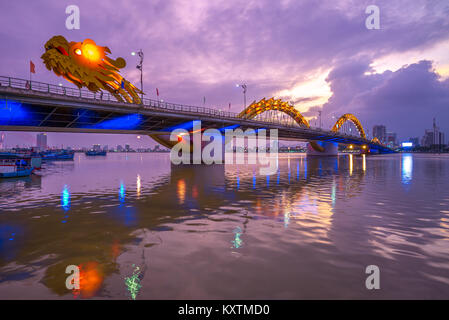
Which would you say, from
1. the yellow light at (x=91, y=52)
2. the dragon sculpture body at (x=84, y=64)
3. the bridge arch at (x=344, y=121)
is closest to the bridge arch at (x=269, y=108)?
the bridge arch at (x=344, y=121)

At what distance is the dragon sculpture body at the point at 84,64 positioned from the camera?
3734 cm

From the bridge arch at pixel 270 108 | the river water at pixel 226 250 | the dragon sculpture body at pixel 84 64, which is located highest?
the bridge arch at pixel 270 108

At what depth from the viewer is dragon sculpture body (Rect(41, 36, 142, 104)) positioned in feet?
123

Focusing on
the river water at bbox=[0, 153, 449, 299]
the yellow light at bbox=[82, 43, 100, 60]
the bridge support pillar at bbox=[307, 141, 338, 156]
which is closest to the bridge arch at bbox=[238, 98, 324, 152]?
the bridge support pillar at bbox=[307, 141, 338, 156]

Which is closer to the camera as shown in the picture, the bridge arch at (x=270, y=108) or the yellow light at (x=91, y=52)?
the yellow light at (x=91, y=52)

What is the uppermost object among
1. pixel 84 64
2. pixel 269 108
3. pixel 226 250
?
pixel 269 108

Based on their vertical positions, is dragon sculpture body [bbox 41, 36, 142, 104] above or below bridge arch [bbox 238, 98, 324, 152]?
below

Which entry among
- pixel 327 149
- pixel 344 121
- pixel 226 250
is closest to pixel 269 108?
pixel 327 149

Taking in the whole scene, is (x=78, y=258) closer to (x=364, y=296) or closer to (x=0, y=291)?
(x=0, y=291)

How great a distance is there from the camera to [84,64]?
40.6 metres

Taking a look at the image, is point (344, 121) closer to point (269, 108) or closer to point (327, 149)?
point (327, 149)

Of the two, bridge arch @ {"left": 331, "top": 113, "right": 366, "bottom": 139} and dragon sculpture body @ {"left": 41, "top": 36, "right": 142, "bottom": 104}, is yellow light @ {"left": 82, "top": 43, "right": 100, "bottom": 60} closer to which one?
dragon sculpture body @ {"left": 41, "top": 36, "right": 142, "bottom": 104}

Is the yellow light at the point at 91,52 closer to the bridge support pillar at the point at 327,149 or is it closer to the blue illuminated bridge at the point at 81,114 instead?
the blue illuminated bridge at the point at 81,114
